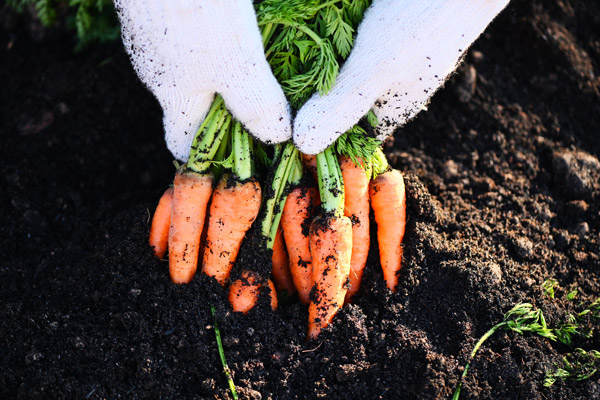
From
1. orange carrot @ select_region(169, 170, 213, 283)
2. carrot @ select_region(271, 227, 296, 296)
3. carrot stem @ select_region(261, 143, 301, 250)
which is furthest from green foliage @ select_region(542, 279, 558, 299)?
orange carrot @ select_region(169, 170, 213, 283)

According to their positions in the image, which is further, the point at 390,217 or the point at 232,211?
the point at 390,217

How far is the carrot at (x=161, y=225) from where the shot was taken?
2.87m

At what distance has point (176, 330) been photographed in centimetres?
→ 254

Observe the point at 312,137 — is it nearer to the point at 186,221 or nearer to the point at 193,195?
the point at 193,195

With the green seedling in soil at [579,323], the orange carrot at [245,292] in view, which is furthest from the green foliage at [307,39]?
the green seedling in soil at [579,323]

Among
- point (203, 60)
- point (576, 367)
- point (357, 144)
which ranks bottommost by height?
point (576, 367)

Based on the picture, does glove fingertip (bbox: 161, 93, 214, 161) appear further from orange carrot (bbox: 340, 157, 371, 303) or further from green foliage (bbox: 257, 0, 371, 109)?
orange carrot (bbox: 340, 157, 371, 303)

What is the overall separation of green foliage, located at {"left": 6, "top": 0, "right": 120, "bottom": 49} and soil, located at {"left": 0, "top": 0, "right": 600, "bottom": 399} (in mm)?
97

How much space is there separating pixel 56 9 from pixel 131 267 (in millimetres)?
2174

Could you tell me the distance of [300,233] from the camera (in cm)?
281

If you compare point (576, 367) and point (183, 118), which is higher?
point (183, 118)

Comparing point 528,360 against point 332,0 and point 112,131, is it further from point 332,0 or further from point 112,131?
point 112,131

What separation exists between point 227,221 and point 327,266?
0.54 metres

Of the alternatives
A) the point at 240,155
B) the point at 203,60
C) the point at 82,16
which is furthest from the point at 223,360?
the point at 82,16
